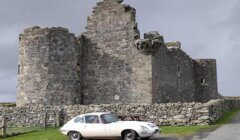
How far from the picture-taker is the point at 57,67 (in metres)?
36.1

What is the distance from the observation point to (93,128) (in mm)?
22562

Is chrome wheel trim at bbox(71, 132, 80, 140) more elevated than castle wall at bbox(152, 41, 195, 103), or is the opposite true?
castle wall at bbox(152, 41, 195, 103)

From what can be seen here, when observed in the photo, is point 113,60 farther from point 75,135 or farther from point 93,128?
point 93,128

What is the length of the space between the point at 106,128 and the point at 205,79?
31.3m

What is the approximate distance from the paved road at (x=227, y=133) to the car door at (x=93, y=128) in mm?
5180

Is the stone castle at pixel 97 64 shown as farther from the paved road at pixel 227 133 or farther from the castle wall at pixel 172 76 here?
the paved road at pixel 227 133

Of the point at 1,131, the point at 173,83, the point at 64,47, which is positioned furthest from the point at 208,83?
the point at 1,131

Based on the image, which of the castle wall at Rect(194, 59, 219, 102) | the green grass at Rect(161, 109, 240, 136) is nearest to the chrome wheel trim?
the green grass at Rect(161, 109, 240, 136)

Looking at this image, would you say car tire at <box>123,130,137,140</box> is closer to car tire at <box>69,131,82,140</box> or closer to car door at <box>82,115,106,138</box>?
car door at <box>82,115,106,138</box>

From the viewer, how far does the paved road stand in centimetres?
2166

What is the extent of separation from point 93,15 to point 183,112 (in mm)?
14332

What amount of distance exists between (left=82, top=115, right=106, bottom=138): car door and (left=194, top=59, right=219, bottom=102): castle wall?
29.1 metres


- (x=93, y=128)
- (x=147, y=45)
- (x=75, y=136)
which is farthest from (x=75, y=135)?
(x=147, y=45)

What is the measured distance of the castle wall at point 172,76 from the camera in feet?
120
